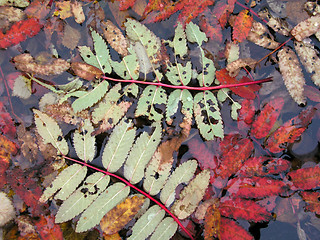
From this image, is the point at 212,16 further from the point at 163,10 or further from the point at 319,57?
the point at 319,57

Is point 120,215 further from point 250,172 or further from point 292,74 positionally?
point 292,74

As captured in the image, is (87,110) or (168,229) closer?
(168,229)

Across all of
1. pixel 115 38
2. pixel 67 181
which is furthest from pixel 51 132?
pixel 115 38

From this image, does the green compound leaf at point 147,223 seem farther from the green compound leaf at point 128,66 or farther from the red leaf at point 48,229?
the green compound leaf at point 128,66

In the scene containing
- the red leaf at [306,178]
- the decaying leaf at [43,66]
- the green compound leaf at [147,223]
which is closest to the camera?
the green compound leaf at [147,223]

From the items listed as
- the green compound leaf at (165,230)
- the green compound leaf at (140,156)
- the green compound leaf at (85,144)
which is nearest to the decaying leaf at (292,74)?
the green compound leaf at (140,156)

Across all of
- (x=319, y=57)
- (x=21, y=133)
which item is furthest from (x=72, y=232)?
(x=319, y=57)
